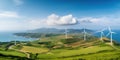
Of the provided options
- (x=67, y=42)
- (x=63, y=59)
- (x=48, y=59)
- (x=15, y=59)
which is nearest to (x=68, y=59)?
(x=63, y=59)

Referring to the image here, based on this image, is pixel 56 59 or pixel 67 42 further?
pixel 67 42

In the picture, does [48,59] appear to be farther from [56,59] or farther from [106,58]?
[106,58]

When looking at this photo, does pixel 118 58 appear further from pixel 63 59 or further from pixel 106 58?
pixel 63 59

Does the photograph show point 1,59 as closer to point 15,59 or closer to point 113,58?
point 15,59

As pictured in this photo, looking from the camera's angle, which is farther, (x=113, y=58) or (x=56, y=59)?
(x=56, y=59)

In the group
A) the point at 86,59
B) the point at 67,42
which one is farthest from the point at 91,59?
the point at 67,42

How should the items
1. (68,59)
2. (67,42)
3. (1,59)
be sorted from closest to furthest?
(1,59)
(68,59)
(67,42)

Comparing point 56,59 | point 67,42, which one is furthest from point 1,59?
point 67,42

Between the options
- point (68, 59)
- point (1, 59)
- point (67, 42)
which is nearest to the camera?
point (1, 59)
